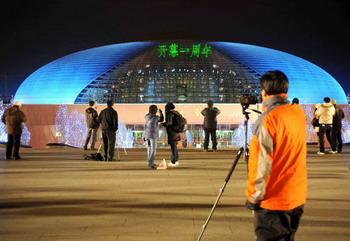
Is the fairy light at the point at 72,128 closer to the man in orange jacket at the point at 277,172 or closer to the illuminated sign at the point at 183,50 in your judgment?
the illuminated sign at the point at 183,50

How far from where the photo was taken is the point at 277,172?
13.4ft

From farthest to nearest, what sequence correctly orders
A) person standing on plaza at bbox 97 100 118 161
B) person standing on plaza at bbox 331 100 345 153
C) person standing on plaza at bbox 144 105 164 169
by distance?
1. person standing on plaza at bbox 331 100 345 153
2. person standing on plaza at bbox 97 100 118 161
3. person standing on plaza at bbox 144 105 164 169

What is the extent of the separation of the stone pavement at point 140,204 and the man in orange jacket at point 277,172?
2081 mm

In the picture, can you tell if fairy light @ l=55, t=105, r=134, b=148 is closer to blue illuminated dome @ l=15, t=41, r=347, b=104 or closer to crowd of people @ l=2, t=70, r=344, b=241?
blue illuminated dome @ l=15, t=41, r=347, b=104

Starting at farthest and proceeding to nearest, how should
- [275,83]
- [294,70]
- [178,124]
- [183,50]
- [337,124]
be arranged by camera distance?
1. [183,50]
2. [294,70]
3. [337,124]
4. [178,124]
5. [275,83]

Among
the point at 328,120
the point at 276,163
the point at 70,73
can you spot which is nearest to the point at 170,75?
the point at 70,73

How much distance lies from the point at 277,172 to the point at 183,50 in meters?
69.2

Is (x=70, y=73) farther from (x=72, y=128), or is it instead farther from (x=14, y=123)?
(x=14, y=123)

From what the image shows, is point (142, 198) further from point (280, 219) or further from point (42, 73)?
point (42, 73)

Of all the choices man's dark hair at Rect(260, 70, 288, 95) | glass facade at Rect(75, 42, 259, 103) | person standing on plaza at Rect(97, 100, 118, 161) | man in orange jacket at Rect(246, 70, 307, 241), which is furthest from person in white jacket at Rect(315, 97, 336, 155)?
glass facade at Rect(75, 42, 259, 103)

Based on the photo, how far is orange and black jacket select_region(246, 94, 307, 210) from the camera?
405cm

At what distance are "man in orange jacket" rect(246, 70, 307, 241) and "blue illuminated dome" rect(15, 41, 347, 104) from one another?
6112cm

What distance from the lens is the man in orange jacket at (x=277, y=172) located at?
4051 mm

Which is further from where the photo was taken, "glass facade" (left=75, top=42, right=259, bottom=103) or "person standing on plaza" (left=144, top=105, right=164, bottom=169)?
"glass facade" (left=75, top=42, right=259, bottom=103)
